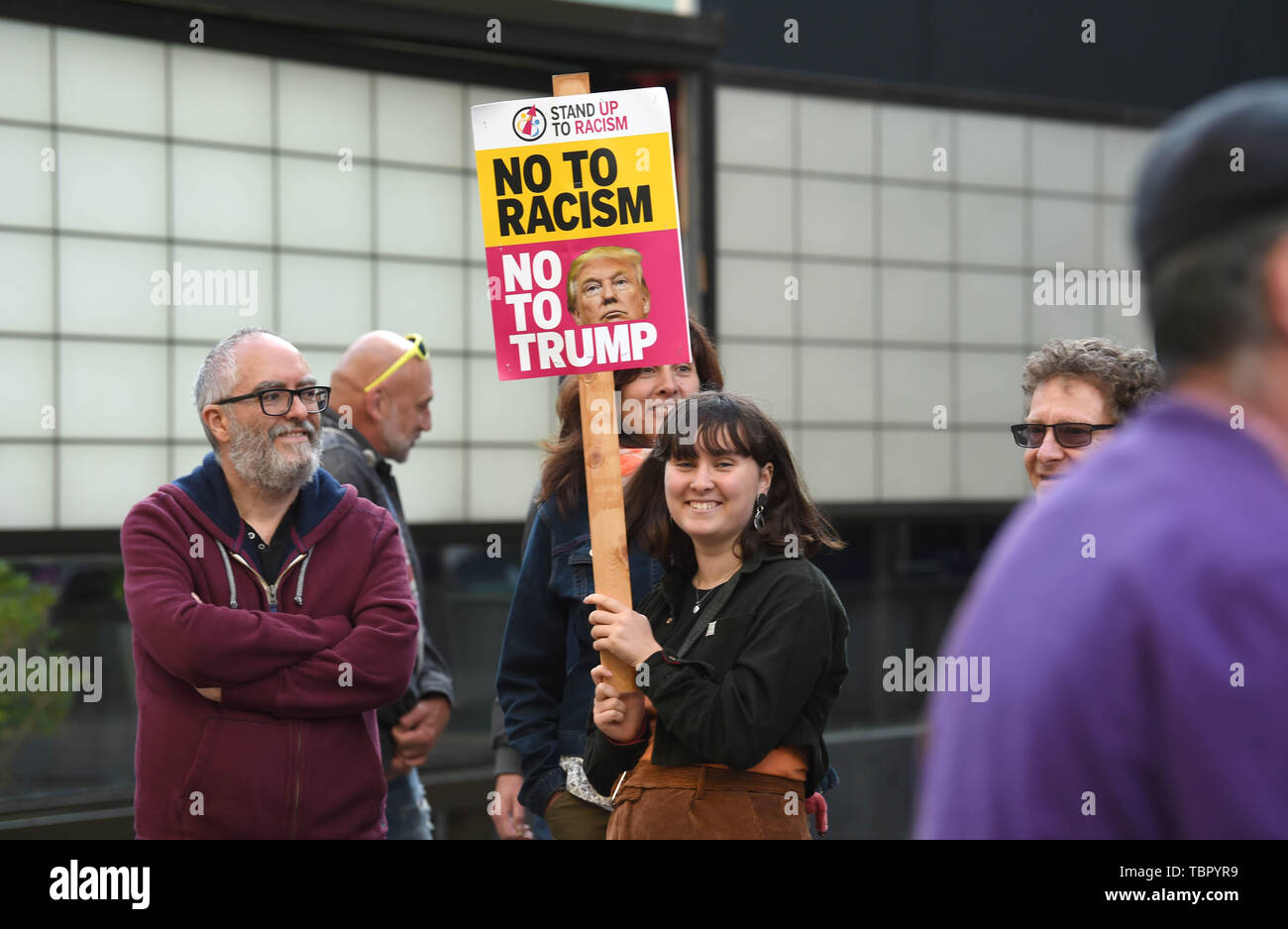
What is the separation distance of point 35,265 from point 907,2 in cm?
474

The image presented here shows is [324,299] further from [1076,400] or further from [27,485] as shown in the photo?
[1076,400]

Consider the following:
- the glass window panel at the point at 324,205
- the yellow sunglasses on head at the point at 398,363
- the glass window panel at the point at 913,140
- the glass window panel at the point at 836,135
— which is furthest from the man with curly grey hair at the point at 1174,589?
the glass window panel at the point at 913,140

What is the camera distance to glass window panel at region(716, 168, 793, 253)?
7.11m

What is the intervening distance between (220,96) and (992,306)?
4429 millimetres

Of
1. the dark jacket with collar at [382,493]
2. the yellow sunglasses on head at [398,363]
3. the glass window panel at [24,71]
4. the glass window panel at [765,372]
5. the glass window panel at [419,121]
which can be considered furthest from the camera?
the glass window panel at [765,372]

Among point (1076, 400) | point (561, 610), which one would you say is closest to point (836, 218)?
point (561, 610)

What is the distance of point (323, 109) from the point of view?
627 centimetres

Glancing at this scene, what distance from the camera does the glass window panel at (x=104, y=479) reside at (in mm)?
5727

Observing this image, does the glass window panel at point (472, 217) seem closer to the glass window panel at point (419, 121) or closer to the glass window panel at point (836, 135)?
the glass window panel at point (419, 121)

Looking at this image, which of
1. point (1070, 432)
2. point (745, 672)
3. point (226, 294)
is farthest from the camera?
point (226, 294)

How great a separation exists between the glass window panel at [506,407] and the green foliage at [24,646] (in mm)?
2086

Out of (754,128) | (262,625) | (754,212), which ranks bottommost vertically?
(262,625)

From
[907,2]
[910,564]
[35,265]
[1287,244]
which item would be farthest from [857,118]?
[1287,244]

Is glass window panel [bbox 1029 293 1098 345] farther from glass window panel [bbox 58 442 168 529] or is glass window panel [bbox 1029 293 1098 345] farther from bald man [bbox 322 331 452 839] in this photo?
glass window panel [bbox 58 442 168 529]
